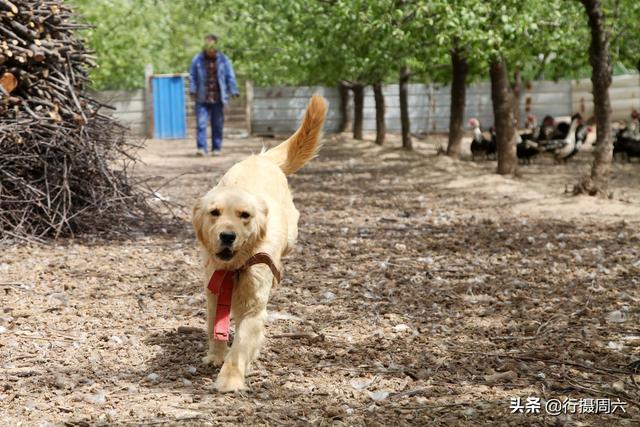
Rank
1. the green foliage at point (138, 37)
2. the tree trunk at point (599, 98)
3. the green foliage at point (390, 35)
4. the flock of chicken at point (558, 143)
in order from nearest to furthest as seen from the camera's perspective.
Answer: the green foliage at point (390, 35) → the tree trunk at point (599, 98) → the flock of chicken at point (558, 143) → the green foliage at point (138, 37)

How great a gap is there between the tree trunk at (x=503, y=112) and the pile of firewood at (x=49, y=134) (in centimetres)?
698

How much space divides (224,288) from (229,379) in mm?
506

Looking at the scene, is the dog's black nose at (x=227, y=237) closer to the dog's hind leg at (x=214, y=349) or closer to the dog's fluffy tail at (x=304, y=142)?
the dog's hind leg at (x=214, y=349)

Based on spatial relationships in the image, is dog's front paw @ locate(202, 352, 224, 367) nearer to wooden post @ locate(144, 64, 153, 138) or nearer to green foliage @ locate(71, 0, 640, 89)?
green foliage @ locate(71, 0, 640, 89)

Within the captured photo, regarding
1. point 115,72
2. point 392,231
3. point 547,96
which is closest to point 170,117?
point 115,72

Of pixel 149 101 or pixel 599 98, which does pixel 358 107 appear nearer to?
pixel 149 101

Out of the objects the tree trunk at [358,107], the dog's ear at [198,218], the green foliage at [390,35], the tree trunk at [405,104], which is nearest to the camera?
the dog's ear at [198,218]

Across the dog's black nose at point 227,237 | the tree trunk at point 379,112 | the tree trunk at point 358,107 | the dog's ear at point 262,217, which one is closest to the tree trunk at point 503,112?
the tree trunk at point 379,112

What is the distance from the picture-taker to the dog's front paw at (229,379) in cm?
440

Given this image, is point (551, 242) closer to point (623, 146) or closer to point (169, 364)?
point (169, 364)

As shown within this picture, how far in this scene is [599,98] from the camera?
1112 cm

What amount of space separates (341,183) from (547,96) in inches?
707

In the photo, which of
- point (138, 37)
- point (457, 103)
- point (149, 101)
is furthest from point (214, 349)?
point (138, 37)

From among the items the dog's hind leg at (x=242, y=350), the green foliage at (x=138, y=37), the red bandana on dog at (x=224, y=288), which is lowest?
the dog's hind leg at (x=242, y=350)
